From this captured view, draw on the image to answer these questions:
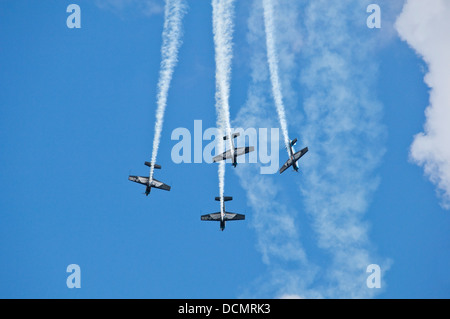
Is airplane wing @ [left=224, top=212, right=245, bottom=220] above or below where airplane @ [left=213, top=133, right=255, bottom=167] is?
below

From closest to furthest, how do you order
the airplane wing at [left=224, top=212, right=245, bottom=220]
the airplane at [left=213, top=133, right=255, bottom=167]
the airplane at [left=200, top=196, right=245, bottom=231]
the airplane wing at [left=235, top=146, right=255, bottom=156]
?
the airplane at [left=213, top=133, right=255, bottom=167] → the airplane at [left=200, top=196, right=245, bottom=231] → the airplane wing at [left=235, top=146, right=255, bottom=156] → the airplane wing at [left=224, top=212, right=245, bottom=220]

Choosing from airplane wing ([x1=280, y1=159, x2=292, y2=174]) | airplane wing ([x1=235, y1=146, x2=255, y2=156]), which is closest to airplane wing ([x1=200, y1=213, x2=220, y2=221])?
airplane wing ([x1=235, y1=146, x2=255, y2=156])

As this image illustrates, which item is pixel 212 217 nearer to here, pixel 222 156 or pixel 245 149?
pixel 222 156

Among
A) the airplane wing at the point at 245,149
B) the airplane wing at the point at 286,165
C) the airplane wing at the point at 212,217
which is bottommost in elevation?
the airplane wing at the point at 212,217

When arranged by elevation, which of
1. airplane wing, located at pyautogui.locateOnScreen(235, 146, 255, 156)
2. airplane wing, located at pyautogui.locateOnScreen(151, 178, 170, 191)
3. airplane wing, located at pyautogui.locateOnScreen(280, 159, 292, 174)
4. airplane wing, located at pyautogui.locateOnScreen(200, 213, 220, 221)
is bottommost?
airplane wing, located at pyautogui.locateOnScreen(200, 213, 220, 221)

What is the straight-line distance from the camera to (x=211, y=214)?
3447 cm

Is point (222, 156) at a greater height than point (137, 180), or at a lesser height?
greater

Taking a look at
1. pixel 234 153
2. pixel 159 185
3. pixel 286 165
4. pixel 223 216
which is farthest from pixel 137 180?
pixel 286 165

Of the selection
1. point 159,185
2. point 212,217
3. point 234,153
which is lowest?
point 212,217

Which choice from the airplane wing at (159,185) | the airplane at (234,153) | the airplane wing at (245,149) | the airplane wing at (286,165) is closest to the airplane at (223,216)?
the airplane at (234,153)

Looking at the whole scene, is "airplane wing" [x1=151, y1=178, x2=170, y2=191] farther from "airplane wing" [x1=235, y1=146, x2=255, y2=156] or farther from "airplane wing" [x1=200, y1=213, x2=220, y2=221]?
"airplane wing" [x1=235, y1=146, x2=255, y2=156]

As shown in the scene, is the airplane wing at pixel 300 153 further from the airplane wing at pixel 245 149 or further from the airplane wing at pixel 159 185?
the airplane wing at pixel 159 185
